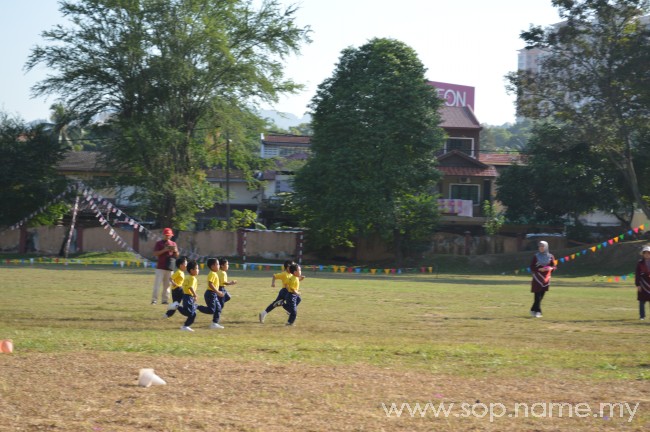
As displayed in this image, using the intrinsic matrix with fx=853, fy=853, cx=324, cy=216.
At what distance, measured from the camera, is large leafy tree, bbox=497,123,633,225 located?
188 feet

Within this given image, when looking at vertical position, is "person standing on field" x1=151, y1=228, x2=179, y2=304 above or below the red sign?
below

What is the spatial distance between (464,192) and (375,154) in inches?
664

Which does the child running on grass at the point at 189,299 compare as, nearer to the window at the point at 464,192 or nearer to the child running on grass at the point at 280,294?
the child running on grass at the point at 280,294

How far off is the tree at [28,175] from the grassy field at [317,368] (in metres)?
32.9

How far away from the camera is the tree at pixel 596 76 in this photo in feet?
152

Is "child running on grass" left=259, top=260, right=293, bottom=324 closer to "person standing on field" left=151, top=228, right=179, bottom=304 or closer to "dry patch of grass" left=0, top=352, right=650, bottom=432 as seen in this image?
"person standing on field" left=151, top=228, right=179, bottom=304

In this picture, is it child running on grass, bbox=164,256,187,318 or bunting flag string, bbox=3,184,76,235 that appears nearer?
child running on grass, bbox=164,256,187,318

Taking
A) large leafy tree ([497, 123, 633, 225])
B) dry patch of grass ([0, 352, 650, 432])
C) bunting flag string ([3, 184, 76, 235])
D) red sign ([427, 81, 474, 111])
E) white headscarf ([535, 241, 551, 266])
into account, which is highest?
red sign ([427, 81, 474, 111])

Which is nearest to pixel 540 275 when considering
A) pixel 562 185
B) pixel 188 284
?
pixel 188 284

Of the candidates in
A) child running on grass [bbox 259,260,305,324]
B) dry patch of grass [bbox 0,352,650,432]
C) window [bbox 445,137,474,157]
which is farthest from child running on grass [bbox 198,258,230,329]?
window [bbox 445,137,474,157]

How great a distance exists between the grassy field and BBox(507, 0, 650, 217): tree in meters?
Answer: 28.8

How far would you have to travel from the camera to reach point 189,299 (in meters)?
16.0

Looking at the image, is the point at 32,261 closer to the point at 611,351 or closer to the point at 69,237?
the point at 69,237

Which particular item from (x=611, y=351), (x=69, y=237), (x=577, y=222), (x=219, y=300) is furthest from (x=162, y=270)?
(x=577, y=222)
